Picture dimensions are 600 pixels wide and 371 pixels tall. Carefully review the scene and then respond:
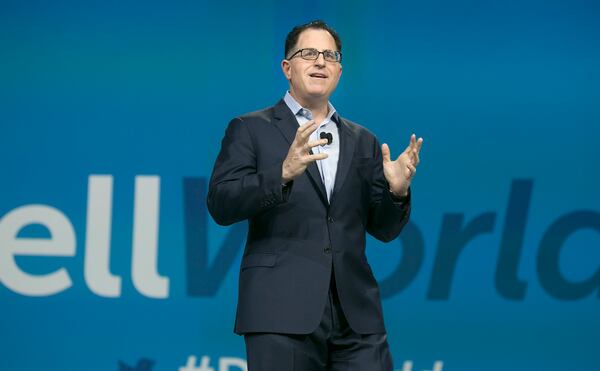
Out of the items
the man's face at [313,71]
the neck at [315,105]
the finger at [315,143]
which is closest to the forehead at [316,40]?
the man's face at [313,71]

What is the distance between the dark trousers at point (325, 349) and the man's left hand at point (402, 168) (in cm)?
30

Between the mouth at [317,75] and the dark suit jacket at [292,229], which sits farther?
the mouth at [317,75]

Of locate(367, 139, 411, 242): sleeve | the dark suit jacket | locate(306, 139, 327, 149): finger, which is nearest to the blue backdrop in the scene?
locate(367, 139, 411, 242): sleeve

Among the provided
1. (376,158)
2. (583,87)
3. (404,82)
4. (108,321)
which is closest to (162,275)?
(108,321)

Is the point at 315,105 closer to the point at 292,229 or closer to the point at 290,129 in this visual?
the point at 290,129

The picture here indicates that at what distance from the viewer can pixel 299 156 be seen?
2322 mm

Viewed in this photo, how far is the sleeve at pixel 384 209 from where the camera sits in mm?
2602

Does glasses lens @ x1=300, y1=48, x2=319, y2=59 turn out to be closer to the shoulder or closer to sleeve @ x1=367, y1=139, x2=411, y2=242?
the shoulder

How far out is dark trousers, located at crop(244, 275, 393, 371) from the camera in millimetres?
2445

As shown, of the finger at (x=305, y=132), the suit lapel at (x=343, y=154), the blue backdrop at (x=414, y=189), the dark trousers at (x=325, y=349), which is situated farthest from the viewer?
the blue backdrop at (x=414, y=189)

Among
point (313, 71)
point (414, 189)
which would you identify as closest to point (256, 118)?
point (313, 71)

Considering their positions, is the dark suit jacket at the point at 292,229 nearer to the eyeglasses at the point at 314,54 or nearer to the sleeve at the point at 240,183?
the sleeve at the point at 240,183

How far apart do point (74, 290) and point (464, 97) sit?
188cm

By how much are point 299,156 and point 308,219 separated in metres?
0.26
